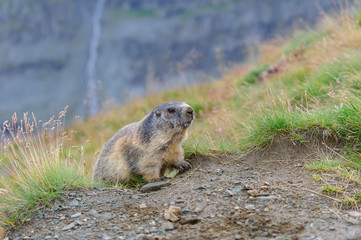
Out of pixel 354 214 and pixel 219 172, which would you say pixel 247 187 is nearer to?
pixel 219 172

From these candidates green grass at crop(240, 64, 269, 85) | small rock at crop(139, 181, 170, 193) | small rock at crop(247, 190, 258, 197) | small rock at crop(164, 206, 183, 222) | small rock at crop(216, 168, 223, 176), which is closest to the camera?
small rock at crop(164, 206, 183, 222)

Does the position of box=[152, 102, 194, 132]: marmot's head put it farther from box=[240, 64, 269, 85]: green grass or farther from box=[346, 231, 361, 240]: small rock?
box=[240, 64, 269, 85]: green grass

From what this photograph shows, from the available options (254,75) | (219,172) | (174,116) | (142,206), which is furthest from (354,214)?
(254,75)

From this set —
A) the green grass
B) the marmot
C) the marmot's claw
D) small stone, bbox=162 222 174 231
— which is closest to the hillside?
small stone, bbox=162 222 174 231

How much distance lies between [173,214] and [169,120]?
149 cm

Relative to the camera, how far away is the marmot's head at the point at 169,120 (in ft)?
14.6

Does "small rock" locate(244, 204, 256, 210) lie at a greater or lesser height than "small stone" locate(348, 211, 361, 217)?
greater

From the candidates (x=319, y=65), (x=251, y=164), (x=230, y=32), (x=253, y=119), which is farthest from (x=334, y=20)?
(x=230, y=32)

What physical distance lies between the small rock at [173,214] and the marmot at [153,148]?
1.14 metres

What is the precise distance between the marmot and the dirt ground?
32 cm

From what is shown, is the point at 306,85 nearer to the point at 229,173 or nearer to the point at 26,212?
the point at 229,173

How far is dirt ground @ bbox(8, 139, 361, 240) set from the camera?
9.61 feet

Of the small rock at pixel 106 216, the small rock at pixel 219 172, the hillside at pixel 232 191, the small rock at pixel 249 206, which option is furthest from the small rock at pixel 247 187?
the small rock at pixel 106 216

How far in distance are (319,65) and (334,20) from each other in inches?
128
